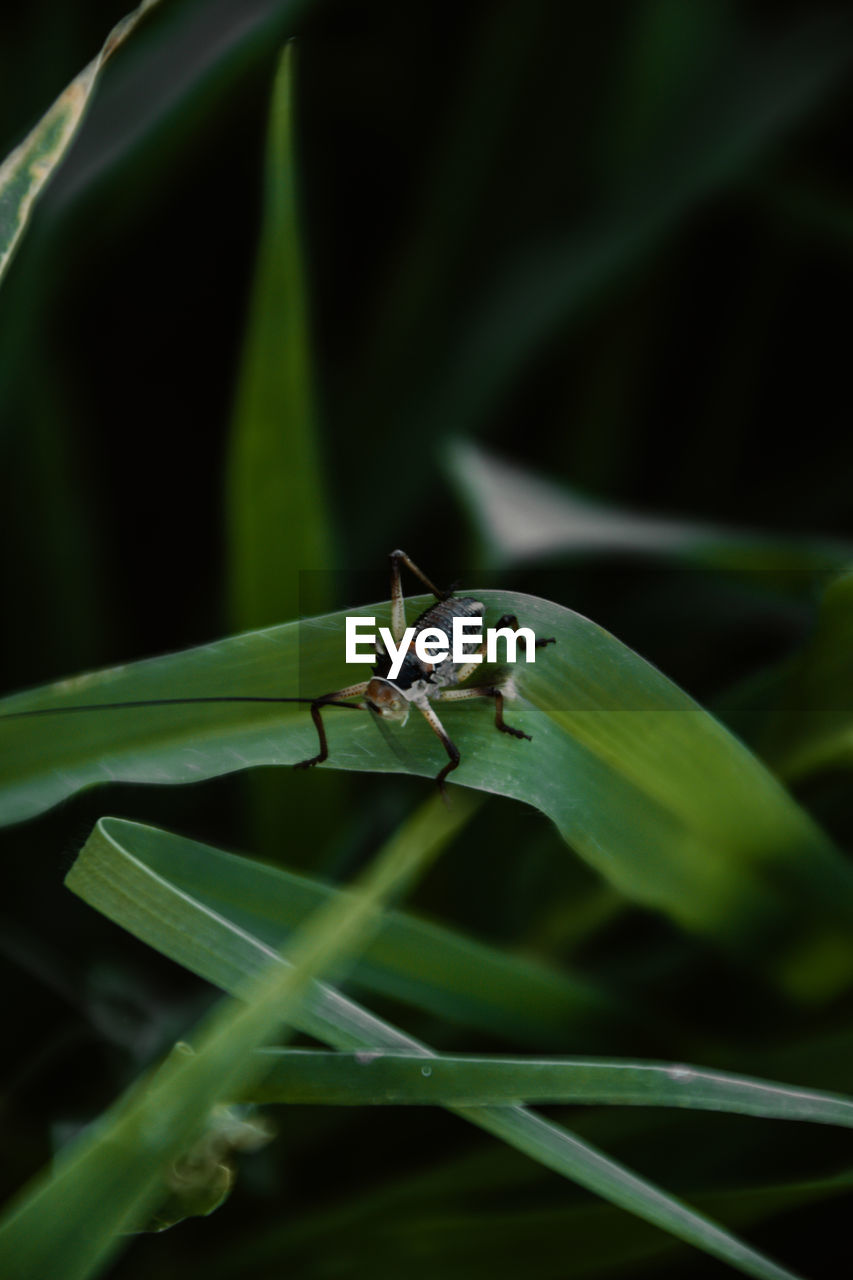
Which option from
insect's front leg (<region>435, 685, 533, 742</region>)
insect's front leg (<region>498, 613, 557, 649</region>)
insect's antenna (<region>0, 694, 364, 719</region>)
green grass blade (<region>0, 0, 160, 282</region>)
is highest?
green grass blade (<region>0, 0, 160, 282</region>)

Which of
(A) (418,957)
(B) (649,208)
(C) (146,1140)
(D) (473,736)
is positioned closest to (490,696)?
(D) (473,736)

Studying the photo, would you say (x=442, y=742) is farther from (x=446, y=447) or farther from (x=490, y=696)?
(x=446, y=447)

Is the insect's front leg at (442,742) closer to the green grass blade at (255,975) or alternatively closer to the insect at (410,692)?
the insect at (410,692)

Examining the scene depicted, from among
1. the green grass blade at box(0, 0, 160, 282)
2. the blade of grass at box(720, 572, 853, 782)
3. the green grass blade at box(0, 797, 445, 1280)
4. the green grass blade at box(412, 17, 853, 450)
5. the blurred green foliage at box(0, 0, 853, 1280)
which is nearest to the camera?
the green grass blade at box(0, 797, 445, 1280)

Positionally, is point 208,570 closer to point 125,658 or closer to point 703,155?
point 125,658

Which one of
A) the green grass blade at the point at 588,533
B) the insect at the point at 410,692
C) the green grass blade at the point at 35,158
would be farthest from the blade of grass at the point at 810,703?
the green grass blade at the point at 35,158

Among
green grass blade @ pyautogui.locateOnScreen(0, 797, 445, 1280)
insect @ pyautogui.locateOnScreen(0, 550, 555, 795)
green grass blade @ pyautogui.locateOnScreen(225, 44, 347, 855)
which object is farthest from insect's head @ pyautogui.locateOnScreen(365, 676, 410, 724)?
green grass blade @ pyautogui.locateOnScreen(225, 44, 347, 855)

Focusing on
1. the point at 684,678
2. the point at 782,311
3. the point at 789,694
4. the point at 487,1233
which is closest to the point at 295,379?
the point at 789,694

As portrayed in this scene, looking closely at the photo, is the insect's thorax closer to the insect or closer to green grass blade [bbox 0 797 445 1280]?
the insect

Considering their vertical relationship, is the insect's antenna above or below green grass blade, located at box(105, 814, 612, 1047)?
above
